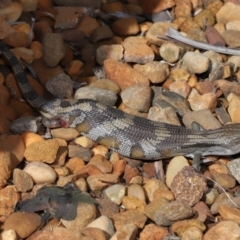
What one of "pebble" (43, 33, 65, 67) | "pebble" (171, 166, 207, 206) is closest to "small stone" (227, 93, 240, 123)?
"pebble" (171, 166, 207, 206)

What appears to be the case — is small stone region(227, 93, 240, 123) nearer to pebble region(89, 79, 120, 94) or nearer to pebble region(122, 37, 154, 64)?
pebble region(122, 37, 154, 64)

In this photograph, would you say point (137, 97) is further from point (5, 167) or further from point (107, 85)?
point (5, 167)

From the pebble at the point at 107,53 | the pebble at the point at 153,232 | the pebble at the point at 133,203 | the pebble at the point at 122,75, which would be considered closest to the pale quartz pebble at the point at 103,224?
the pebble at the point at 153,232

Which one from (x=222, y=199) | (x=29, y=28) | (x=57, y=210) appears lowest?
(x=222, y=199)

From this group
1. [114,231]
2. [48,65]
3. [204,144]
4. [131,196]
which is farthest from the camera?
[48,65]

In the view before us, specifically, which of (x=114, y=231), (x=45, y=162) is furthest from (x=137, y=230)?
(x=45, y=162)

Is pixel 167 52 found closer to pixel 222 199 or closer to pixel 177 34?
pixel 177 34
